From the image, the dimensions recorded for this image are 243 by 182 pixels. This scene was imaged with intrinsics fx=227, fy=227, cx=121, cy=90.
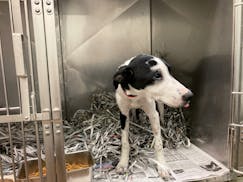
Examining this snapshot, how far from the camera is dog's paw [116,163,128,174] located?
95 cm

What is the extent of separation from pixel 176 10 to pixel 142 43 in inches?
15.8

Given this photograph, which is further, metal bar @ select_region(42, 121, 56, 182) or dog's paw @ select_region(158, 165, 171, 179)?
dog's paw @ select_region(158, 165, 171, 179)

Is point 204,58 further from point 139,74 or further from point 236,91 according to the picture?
point 139,74

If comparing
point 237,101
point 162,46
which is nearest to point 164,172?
point 237,101

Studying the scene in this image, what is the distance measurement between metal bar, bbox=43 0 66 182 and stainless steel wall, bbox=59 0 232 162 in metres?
0.64

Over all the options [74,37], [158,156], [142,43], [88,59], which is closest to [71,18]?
[74,37]

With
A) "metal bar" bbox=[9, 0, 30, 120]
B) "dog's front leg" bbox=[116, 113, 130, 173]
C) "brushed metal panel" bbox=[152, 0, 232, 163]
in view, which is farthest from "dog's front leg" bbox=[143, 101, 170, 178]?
"metal bar" bbox=[9, 0, 30, 120]

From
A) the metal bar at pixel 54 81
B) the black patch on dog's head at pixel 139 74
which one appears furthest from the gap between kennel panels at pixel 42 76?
the black patch on dog's head at pixel 139 74

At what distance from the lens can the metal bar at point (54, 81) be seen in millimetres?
669

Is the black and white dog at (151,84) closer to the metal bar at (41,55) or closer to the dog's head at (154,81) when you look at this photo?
the dog's head at (154,81)

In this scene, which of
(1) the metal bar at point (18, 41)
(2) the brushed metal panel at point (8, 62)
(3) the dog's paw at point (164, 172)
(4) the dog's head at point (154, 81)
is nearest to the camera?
(1) the metal bar at point (18, 41)

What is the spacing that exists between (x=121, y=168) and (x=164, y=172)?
18 centimetres

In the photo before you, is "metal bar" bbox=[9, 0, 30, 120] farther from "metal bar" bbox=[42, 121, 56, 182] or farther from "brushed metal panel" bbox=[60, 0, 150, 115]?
"brushed metal panel" bbox=[60, 0, 150, 115]

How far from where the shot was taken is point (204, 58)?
3.43 ft
